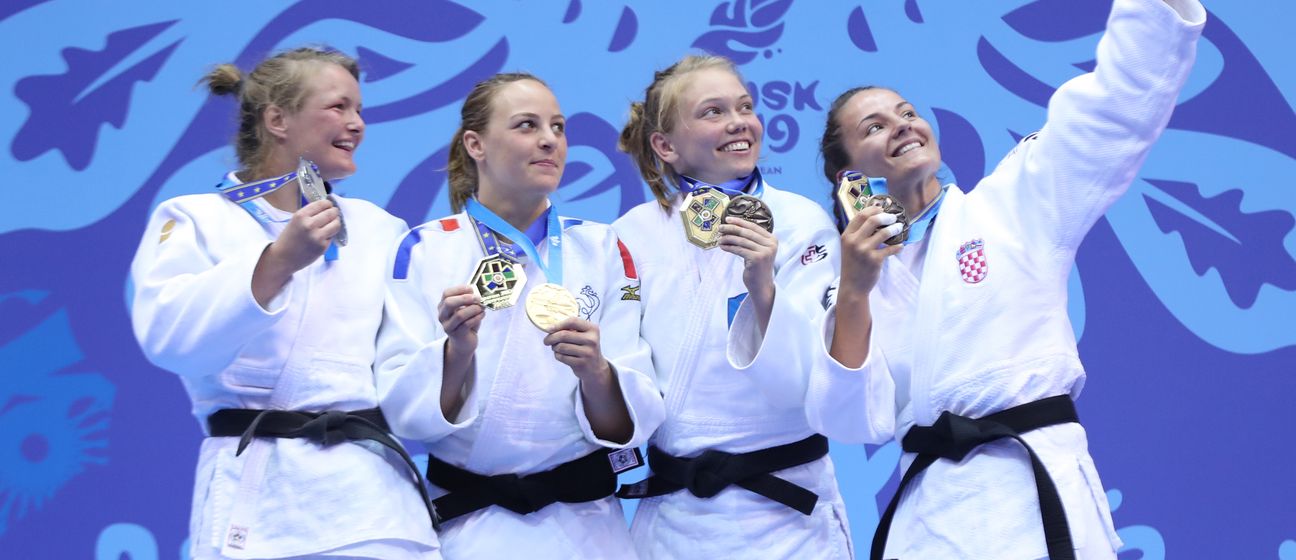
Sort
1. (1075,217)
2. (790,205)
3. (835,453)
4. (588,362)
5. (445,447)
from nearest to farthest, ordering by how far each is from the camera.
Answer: (1075,217) → (588,362) → (445,447) → (790,205) → (835,453)

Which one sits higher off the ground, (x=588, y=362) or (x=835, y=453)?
(x=588, y=362)

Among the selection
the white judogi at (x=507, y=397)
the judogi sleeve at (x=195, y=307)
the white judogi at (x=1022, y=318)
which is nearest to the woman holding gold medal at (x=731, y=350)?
the white judogi at (x=507, y=397)

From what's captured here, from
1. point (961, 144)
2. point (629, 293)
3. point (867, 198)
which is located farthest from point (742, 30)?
point (867, 198)

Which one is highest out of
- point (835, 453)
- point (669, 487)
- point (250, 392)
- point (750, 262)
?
point (750, 262)

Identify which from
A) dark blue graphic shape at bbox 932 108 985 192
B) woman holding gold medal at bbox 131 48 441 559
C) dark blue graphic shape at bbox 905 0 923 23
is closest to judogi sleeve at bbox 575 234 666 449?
woman holding gold medal at bbox 131 48 441 559

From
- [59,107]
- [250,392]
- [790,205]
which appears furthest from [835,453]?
[59,107]

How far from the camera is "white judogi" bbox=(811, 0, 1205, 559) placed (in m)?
2.10

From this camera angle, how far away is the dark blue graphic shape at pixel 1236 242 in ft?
A: 13.4

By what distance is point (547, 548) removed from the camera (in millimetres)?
2449

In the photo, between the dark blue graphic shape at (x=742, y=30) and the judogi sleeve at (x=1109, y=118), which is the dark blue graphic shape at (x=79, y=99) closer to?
the dark blue graphic shape at (x=742, y=30)

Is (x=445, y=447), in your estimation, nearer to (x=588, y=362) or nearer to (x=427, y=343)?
(x=427, y=343)

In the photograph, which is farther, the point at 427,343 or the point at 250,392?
the point at 427,343

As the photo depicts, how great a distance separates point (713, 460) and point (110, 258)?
2511 mm

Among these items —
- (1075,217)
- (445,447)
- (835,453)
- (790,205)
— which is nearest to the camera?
(1075,217)
